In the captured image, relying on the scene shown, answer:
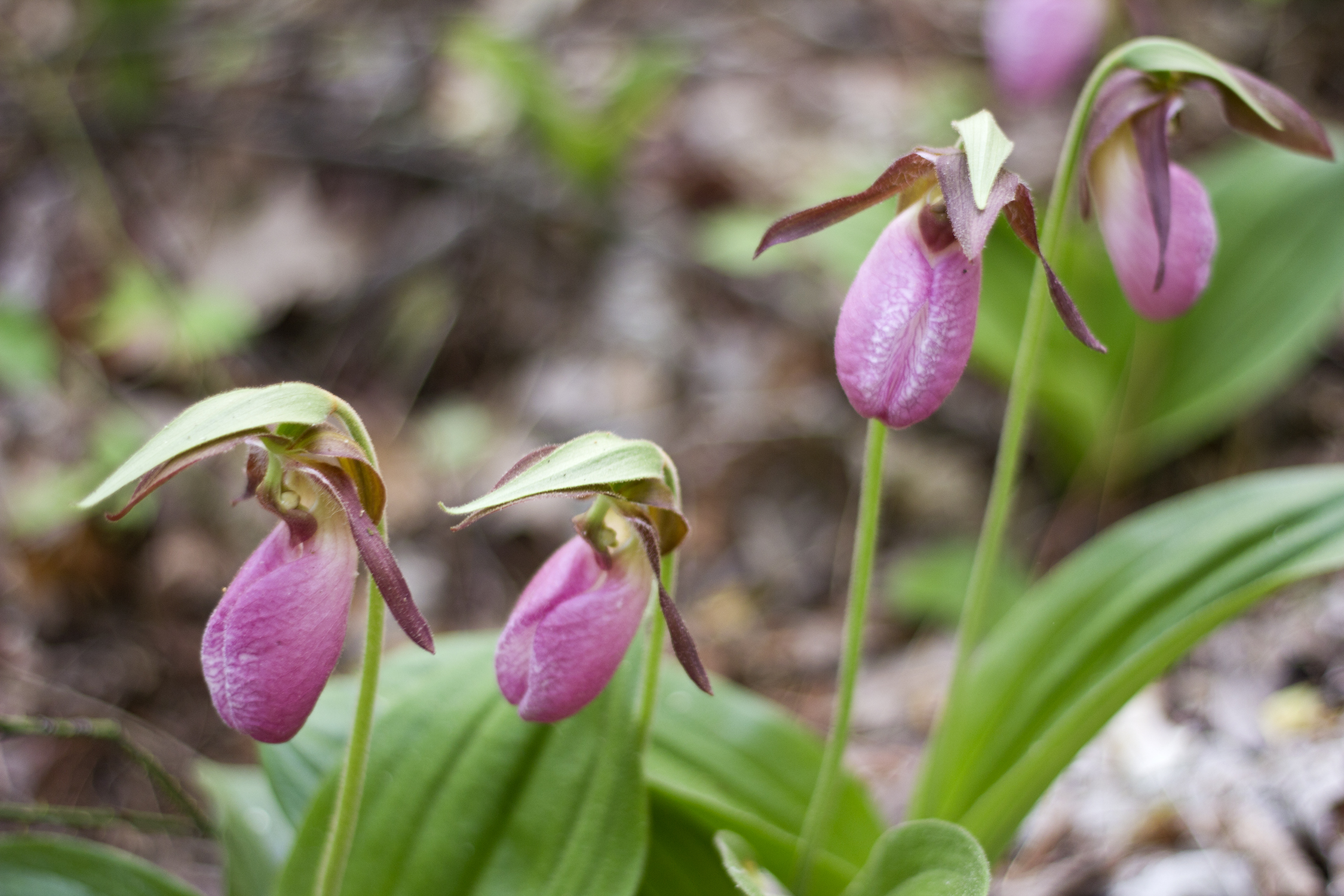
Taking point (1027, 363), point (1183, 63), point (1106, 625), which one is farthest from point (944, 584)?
point (1183, 63)

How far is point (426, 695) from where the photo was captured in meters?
1.17

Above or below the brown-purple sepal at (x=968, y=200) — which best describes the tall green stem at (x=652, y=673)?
below

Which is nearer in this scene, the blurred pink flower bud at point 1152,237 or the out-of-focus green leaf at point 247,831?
the blurred pink flower bud at point 1152,237

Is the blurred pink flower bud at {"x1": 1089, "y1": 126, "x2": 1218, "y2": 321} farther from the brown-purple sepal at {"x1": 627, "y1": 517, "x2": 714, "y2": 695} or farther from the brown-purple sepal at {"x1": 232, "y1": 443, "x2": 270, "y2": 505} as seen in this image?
the brown-purple sepal at {"x1": 232, "y1": 443, "x2": 270, "y2": 505}

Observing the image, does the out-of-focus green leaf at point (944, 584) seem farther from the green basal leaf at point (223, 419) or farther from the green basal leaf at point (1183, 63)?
the green basal leaf at point (223, 419)

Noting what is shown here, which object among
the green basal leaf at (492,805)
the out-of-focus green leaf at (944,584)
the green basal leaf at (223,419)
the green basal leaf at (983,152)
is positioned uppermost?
the green basal leaf at (983,152)

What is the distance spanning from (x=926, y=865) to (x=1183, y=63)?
0.91 meters

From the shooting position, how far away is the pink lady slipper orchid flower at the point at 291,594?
2.81ft

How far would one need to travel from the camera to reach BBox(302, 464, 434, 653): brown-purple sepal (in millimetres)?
850

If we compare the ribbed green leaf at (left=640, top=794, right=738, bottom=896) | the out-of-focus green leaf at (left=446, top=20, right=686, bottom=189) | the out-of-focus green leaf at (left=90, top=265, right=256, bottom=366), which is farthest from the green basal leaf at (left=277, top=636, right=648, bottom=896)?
the out-of-focus green leaf at (left=446, top=20, right=686, bottom=189)

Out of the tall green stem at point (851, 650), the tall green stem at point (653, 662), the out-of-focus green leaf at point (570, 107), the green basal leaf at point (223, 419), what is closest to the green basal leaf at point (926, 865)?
the tall green stem at point (851, 650)

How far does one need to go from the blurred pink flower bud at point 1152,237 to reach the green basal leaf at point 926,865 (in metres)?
0.65

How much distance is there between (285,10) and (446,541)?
2697mm

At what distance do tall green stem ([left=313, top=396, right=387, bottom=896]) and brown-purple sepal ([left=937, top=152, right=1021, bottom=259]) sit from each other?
581mm
